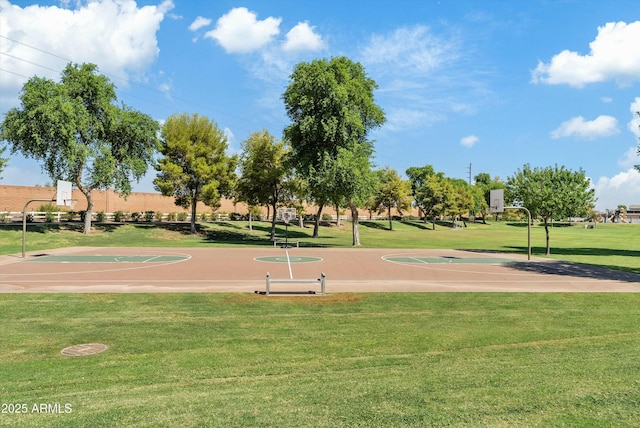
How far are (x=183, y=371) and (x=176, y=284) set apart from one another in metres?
10.7

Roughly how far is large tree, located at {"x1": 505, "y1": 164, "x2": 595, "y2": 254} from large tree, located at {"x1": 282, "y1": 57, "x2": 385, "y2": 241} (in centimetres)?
1438

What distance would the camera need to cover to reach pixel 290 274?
836 inches

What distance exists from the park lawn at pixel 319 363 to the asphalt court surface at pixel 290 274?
2855 mm

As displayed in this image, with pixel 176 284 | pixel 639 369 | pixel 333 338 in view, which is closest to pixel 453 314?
pixel 333 338

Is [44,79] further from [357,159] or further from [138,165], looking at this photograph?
[357,159]

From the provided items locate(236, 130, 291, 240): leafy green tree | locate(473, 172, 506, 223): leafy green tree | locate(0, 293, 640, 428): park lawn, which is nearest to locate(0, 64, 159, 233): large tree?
locate(236, 130, 291, 240): leafy green tree

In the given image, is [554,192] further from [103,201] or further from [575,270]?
[103,201]

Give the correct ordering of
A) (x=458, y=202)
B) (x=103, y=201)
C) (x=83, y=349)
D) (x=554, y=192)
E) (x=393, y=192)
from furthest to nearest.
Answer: (x=458, y=202), (x=393, y=192), (x=103, y=201), (x=554, y=192), (x=83, y=349)

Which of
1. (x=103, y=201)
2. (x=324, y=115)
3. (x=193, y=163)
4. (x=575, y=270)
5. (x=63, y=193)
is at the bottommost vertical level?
(x=575, y=270)

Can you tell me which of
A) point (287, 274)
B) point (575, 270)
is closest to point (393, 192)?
point (575, 270)

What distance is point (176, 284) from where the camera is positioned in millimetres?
17938

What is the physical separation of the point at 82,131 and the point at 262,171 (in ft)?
62.2

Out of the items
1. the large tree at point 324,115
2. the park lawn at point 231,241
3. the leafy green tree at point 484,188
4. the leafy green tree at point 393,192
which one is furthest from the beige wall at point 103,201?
the leafy green tree at point 484,188

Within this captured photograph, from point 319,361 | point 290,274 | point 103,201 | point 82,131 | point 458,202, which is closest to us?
point 319,361
